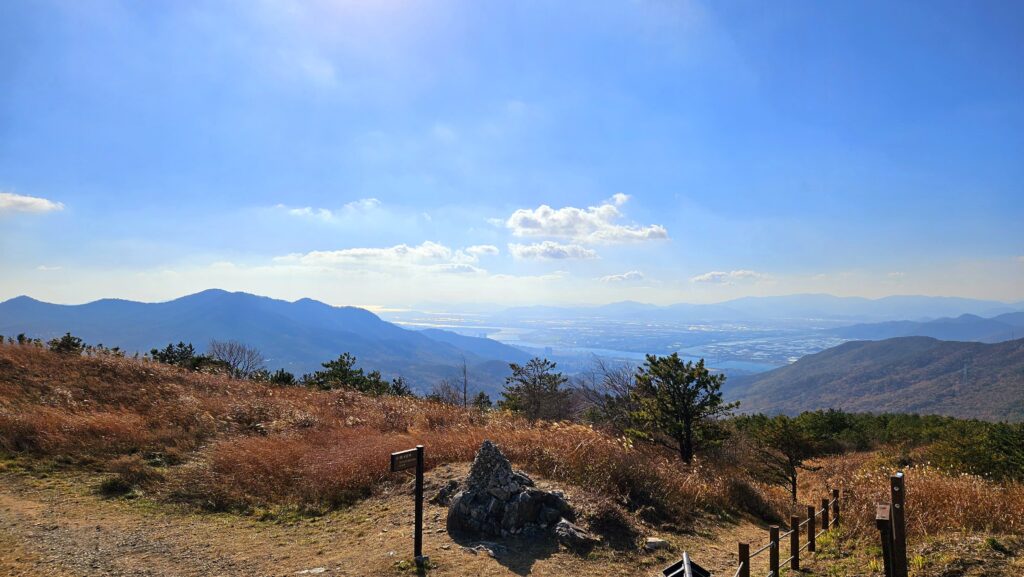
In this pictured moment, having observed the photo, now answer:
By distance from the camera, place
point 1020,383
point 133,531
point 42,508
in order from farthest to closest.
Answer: point 1020,383
point 42,508
point 133,531

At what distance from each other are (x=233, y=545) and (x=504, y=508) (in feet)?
12.3

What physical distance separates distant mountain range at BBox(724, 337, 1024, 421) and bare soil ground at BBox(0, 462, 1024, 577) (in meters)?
128

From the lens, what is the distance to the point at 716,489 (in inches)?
395

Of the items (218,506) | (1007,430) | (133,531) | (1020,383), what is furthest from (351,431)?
(1020,383)

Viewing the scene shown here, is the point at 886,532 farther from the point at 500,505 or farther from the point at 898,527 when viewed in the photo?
the point at 500,505

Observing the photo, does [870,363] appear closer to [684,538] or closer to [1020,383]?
[1020,383]

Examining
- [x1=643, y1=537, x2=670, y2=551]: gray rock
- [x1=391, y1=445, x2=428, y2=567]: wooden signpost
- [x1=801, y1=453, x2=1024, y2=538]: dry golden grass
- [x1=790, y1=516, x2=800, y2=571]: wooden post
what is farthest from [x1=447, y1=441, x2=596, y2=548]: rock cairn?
[x1=801, y1=453, x2=1024, y2=538]: dry golden grass

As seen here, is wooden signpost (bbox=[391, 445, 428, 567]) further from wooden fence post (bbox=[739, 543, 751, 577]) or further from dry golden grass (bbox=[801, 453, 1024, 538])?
dry golden grass (bbox=[801, 453, 1024, 538])

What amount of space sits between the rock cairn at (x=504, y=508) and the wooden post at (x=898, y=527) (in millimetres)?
3669

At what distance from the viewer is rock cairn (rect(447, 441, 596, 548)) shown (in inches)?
269

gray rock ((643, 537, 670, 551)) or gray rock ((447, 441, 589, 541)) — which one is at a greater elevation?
gray rock ((447, 441, 589, 541))

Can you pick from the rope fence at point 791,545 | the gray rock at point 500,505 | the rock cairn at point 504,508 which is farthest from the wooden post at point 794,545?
the gray rock at point 500,505

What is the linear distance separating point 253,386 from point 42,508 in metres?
9.99

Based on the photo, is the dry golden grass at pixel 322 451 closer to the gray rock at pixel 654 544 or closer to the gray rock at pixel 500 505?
the gray rock at pixel 654 544
